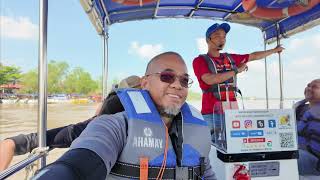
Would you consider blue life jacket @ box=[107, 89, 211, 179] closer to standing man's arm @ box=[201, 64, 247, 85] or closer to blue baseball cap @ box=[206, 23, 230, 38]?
standing man's arm @ box=[201, 64, 247, 85]

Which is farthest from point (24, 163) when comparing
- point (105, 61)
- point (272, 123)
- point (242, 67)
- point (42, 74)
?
point (105, 61)

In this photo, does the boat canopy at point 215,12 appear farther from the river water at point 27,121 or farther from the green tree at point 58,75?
the green tree at point 58,75

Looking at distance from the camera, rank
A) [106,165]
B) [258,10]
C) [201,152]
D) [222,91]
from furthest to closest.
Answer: [258,10] → [222,91] → [201,152] → [106,165]

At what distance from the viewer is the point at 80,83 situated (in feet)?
217

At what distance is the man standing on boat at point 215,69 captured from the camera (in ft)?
9.12

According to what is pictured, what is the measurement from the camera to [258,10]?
3.46 m

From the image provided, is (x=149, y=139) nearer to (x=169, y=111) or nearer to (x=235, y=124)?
(x=169, y=111)

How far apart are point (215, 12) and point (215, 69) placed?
3.81 feet

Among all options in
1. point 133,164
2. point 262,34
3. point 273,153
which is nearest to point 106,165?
point 133,164

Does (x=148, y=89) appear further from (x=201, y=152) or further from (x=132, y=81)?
(x=132, y=81)

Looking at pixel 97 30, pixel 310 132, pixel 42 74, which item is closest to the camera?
pixel 42 74

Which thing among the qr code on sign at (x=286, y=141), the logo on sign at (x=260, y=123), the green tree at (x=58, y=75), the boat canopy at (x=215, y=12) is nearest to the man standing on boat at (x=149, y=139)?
the logo on sign at (x=260, y=123)

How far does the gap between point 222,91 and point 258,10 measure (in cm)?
123

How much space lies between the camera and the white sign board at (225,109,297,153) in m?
2.13
